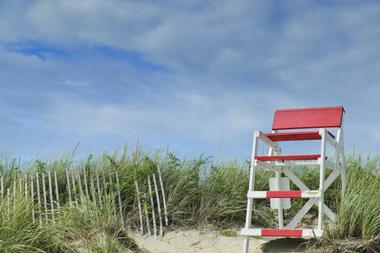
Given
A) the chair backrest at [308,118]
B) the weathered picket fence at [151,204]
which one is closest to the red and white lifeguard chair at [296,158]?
the chair backrest at [308,118]

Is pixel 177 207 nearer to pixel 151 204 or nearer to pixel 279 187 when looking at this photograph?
pixel 151 204

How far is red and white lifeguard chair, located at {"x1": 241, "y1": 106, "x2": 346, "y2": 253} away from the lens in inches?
296

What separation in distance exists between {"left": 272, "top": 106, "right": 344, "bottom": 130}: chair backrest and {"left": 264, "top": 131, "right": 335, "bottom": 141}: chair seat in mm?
269

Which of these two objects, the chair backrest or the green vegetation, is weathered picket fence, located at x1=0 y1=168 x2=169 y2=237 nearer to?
the green vegetation

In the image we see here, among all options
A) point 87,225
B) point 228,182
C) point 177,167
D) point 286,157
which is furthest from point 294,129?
point 87,225

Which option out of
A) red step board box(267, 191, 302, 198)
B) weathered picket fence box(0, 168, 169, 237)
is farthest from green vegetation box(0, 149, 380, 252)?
red step board box(267, 191, 302, 198)

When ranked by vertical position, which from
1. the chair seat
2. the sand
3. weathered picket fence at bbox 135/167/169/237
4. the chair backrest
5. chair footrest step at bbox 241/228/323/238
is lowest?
the sand

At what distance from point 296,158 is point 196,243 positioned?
2055 millimetres

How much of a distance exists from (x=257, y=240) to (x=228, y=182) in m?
1.39

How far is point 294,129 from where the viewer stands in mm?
8523

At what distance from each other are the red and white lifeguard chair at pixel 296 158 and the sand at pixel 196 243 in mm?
484

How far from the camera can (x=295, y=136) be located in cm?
775

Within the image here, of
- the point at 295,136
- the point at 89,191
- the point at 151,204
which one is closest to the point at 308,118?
the point at 295,136

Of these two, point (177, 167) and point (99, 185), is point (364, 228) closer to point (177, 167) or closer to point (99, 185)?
point (177, 167)
